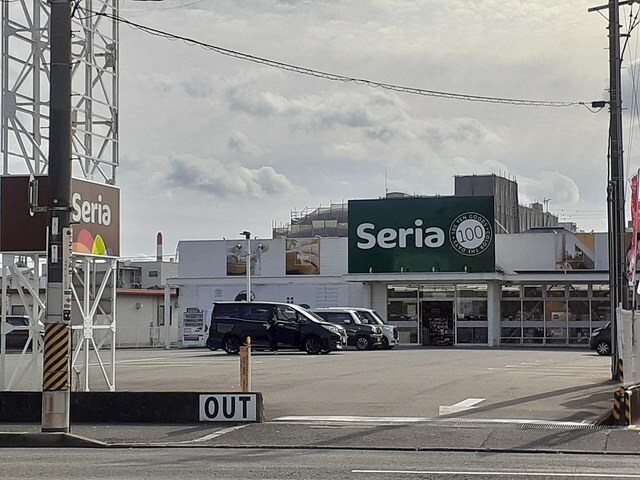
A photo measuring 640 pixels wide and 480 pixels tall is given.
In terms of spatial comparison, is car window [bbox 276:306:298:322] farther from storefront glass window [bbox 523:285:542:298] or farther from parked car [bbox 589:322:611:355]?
storefront glass window [bbox 523:285:542:298]

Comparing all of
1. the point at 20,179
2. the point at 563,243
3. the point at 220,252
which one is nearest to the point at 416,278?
the point at 563,243

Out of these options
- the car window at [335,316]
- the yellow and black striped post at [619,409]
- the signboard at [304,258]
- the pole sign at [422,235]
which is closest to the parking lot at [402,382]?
the yellow and black striped post at [619,409]

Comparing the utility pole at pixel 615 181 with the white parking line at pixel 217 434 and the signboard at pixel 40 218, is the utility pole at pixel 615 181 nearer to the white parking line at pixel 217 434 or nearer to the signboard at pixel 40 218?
the white parking line at pixel 217 434

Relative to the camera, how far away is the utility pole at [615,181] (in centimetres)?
2439

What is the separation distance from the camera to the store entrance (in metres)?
48.5

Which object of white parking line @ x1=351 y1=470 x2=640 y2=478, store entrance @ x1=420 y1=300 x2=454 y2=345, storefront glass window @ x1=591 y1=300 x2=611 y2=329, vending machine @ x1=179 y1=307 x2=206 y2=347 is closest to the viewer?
white parking line @ x1=351 y1=470 x2=640 y2=478

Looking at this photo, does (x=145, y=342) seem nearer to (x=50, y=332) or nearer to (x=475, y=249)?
(x=475, y=249)

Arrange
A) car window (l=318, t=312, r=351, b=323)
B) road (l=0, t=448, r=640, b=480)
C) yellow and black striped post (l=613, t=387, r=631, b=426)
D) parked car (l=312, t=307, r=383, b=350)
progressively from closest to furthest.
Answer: road (l=0, t=448, r=640, b=480) < yellow and black striped post (l=613, t=387, r=631, b=426) < parked car (l=312, t=307, r=383, b=350) < car window (l=318, t=312, r=351, b=323)

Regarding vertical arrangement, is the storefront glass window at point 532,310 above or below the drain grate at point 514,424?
above

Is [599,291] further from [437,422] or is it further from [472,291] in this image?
[437,422]

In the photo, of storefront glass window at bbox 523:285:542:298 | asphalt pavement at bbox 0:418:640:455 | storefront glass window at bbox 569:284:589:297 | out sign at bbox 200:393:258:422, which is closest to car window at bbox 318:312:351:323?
storefront glass window at bbox 523:285:542:298

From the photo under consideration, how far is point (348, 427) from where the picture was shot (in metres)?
16.2

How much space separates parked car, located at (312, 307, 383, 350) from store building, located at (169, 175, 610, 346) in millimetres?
6685

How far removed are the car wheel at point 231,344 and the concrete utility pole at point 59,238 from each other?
2285 cm
